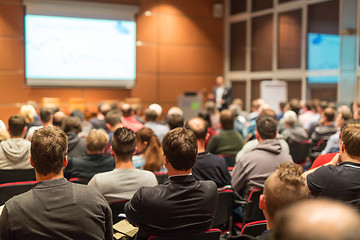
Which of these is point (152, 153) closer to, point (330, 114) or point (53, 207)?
point (53, 207)

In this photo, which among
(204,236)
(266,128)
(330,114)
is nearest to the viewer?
(204,236)

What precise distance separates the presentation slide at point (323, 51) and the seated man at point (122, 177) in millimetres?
7850

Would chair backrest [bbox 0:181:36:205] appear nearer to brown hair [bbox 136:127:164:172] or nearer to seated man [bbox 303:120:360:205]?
brown hair [bbox 136:127:164:172]

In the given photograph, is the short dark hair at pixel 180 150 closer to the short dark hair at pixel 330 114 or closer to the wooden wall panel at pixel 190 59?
the short dark hair at pixel 330 114

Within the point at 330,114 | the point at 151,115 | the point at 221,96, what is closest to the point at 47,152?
the point at 151,115

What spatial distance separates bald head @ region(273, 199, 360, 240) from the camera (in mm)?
683

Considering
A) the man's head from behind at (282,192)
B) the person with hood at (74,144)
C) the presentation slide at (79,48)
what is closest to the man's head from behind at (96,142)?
the person with hood at (74,144)

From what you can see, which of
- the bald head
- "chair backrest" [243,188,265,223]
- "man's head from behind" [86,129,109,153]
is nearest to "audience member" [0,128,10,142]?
"man's head from behind" [86,129,109,153]

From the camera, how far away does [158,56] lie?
11.6m

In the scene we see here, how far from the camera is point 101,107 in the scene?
7508 millimetres

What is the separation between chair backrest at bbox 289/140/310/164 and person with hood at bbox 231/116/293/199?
6.58 feet

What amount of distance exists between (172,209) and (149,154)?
1.69 meters

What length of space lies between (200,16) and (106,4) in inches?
116

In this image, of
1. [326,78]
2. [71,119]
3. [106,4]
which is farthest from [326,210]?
[106,4]
